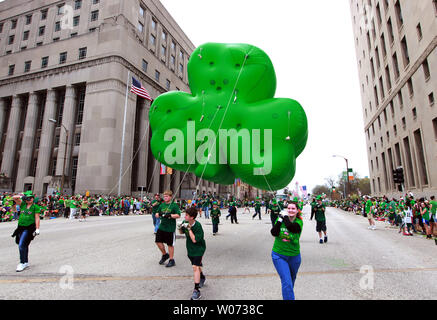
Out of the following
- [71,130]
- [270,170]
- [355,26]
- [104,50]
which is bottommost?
[270,170]

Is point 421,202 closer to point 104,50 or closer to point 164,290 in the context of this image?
point 164,290

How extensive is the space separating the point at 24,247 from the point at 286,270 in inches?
217

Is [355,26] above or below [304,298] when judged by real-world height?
above

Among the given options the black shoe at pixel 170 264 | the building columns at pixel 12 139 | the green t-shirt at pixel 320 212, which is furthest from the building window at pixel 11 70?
the green t-shirt at pixel 320 212

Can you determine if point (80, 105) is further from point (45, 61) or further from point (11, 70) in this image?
point (11, 70)

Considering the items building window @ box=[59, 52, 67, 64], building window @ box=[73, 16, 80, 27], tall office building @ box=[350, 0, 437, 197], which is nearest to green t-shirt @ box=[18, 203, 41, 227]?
tall office building @ box=[350, 0, 437, 197]

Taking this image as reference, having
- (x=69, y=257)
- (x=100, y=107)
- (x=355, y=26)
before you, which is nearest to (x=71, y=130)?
(x=100, y=107)

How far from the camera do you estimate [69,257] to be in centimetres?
653

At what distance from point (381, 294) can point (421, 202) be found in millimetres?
10811

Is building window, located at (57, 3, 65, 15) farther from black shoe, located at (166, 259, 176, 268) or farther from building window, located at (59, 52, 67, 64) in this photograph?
black shoe, located at (166, 259, 176, 268)

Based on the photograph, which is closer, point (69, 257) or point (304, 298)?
point (304, 298)

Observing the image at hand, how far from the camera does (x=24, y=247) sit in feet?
17.9

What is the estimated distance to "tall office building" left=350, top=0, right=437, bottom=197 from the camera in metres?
20.3

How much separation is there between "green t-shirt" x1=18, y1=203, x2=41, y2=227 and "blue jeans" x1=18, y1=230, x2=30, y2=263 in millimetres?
197
